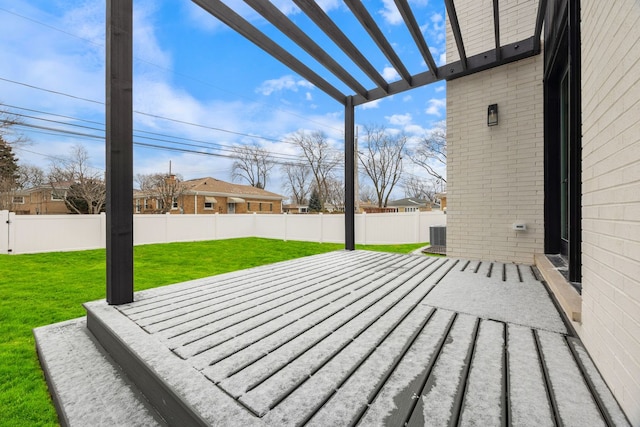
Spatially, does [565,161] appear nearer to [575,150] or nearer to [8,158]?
[575,150]

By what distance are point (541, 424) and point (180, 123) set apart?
1566 cm

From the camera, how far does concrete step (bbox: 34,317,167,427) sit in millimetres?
1201

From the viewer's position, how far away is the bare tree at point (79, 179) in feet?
45.1

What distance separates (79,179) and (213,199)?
710 centimetres

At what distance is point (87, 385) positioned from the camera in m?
1.42

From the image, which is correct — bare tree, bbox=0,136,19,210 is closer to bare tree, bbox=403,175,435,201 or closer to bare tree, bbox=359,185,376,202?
bare tree, bbox=359,185,376,202

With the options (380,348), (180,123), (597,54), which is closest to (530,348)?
(380,348)

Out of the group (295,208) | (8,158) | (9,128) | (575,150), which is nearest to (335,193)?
(295,208)

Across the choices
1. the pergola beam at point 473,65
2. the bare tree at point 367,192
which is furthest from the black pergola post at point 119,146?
the bare tree at point 367,192

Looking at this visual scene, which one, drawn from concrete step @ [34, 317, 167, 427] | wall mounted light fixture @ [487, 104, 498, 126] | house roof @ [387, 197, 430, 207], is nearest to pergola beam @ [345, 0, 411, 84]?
wall mounted light fixture @ [487, 104, 498, 126]

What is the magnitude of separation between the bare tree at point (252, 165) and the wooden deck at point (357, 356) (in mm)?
18293

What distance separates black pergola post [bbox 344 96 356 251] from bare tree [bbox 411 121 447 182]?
9.92 meters

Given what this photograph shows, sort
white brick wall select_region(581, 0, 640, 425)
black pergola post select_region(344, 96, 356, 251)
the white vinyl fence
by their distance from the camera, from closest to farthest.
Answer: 1. white brick wall select_region(581, 0, 640, 425)
2. black pergola post select_region(344, 96, 356, 251)
3. the white vinyl fence

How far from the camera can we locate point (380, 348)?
4.65 feet
